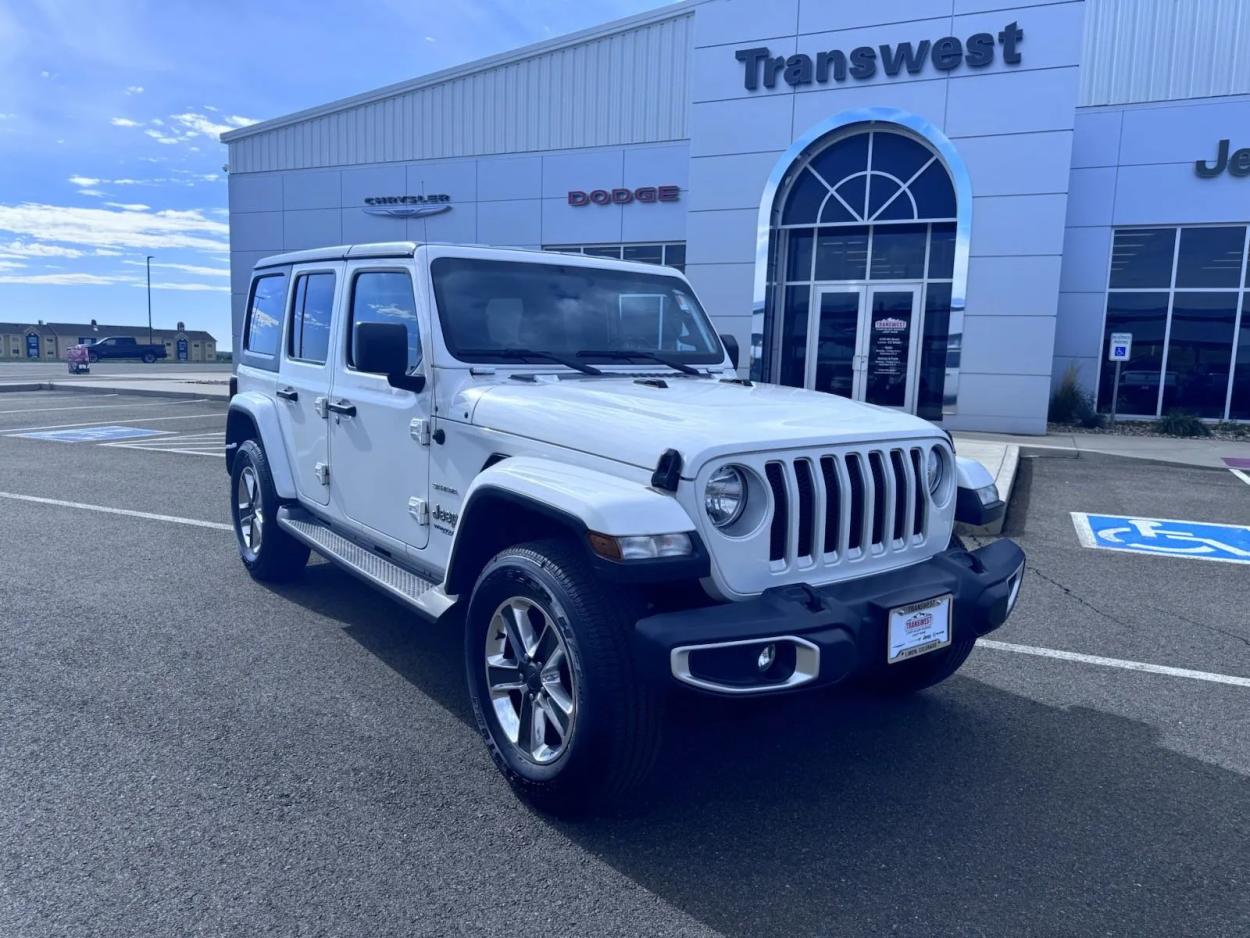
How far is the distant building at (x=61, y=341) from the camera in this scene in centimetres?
7755

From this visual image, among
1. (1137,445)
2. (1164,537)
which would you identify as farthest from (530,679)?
(1137,445)

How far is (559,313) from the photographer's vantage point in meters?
4.45

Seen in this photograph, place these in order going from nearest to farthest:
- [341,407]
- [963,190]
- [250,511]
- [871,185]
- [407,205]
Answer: [341,407] < [250,511] < [963,190] < [871,185] < [407,205]

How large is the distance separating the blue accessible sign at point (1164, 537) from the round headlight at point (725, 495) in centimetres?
561

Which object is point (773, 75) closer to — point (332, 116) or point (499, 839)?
point (332, 116)

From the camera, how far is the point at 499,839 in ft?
9.86

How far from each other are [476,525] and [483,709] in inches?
26.7

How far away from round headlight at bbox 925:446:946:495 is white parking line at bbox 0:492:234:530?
18.9 ft

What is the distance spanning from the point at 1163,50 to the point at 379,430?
1819cm

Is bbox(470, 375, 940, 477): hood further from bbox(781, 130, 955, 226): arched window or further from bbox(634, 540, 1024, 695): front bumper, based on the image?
bbox(781, 130, 955, 226): arched window

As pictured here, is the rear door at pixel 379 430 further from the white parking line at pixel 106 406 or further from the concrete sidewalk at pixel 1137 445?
the white parking line at pixel 106 406

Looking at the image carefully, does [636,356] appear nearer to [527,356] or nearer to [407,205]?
[527,356]

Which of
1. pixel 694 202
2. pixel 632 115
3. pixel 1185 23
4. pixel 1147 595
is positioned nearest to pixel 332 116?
pixel 632 115

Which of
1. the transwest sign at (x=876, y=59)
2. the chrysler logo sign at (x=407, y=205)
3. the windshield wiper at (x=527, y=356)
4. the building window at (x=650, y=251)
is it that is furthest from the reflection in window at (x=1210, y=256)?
the windshield wiper at (x=527, y=356)
